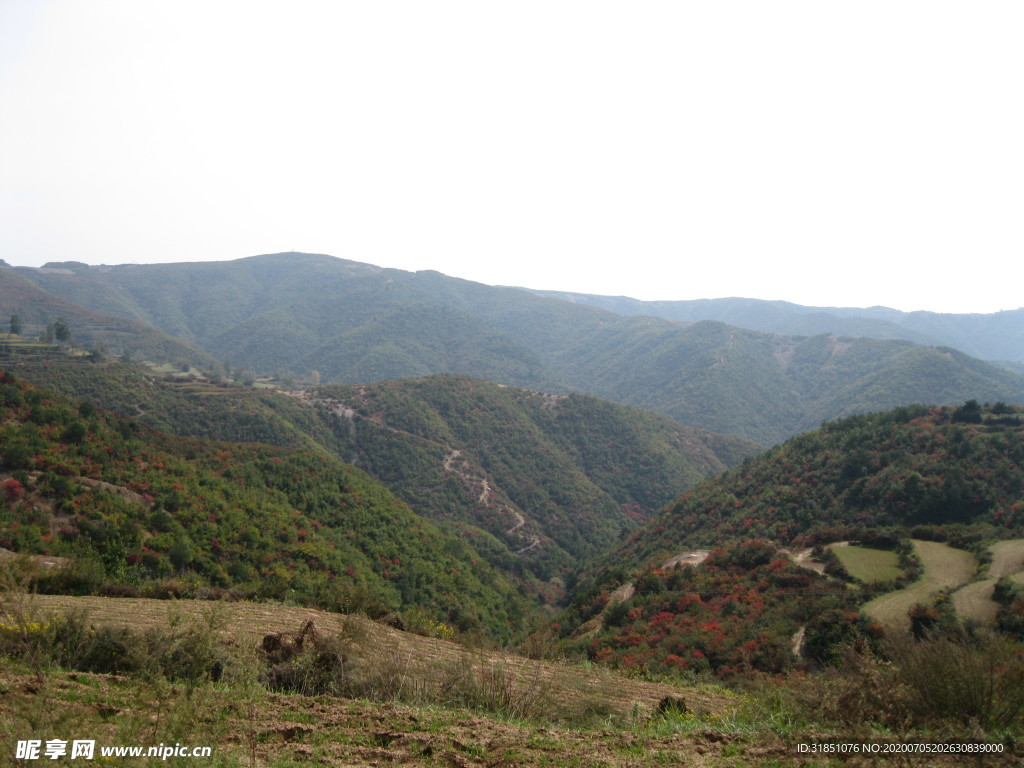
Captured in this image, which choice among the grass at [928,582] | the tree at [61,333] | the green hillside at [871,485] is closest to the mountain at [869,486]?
the green hillside at [871,485]

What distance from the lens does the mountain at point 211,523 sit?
16.5 meters

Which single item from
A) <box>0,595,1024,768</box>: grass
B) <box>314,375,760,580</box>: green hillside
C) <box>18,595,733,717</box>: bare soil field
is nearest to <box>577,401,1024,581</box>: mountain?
<box>314,375,760,580</box>: green hillside

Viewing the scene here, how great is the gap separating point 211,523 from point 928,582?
3068 cm

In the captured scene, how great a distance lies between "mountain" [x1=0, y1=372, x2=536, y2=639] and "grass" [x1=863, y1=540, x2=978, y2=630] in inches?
550

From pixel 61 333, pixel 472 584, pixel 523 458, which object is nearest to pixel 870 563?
pixel 472 584

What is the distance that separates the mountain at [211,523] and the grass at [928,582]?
550 inches

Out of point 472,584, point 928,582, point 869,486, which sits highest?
point 869,486

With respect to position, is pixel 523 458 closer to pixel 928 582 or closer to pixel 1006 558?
pixel 928 582

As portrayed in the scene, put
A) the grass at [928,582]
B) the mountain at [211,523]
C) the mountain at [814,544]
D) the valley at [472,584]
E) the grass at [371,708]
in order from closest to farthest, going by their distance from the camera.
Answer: the grass at [371,708] → the valley at [472,584] → the mountain at [211,523] → the grass at [928,582] → the mountain at [814,544]

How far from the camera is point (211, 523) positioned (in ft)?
73.2

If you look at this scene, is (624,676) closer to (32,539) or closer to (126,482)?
(32,539)

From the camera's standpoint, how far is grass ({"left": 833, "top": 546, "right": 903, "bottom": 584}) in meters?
21.6

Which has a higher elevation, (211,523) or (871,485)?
(871,485)

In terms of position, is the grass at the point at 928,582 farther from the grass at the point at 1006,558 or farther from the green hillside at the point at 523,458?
the green hillside at the point at 523,458
